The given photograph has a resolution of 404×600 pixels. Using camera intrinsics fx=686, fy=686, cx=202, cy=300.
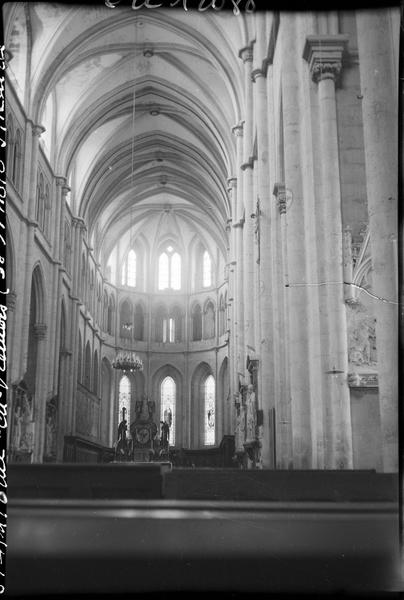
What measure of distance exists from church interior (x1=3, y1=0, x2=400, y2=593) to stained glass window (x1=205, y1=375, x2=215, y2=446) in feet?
0.70

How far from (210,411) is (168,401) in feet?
9.36

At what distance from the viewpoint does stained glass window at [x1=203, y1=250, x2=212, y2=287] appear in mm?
43312

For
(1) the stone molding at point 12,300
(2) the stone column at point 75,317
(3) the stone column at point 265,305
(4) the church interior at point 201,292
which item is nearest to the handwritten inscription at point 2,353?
(4) the church interior at point 201,292

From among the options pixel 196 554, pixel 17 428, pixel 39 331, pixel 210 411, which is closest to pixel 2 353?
pixel 196 554

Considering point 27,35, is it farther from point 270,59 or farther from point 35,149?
point 270,59

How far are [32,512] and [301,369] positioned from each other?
738 cm

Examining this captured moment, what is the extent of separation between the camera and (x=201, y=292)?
4306 cm

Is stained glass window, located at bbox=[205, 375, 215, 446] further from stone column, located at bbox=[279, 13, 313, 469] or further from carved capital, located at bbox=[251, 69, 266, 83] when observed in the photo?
stone column, located at bbox=[279, 13, 313, 469]

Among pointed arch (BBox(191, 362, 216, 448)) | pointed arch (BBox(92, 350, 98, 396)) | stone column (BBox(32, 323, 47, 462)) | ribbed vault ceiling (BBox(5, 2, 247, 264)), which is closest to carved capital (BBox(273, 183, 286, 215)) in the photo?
ribbed vault ceiling (BBox(5, 2, 247, 264))

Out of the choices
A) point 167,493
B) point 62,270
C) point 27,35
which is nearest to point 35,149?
point 27,35

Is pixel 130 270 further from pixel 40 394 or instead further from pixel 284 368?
pixel 284 368

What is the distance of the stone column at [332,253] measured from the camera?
920 cm

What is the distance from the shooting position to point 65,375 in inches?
1120

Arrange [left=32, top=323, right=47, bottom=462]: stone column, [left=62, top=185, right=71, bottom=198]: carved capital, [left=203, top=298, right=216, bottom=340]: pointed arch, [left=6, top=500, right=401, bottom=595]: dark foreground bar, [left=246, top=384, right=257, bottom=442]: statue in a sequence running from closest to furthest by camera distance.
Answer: [left=6, top=500, right=401, bottom=595]: dark foreground bar
[left=246, top=384, right=257, bottom=442]: statue
[left=32, top=323, right=47, bottom=462]: stone column
[left=62, top=185, right=71, bottom=198]: carved capital
[left=203, top=298, right=216, bottom=340]: pointed arch
